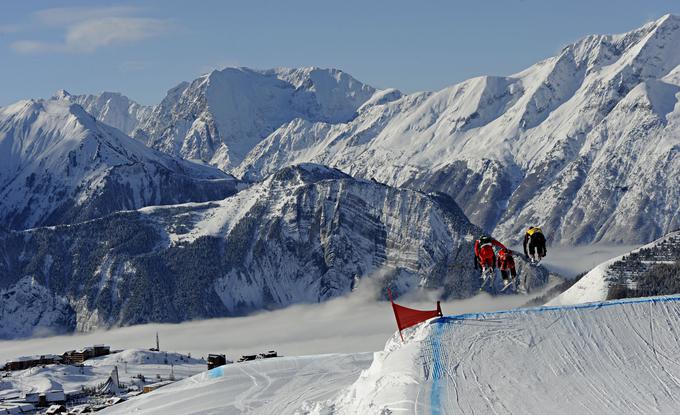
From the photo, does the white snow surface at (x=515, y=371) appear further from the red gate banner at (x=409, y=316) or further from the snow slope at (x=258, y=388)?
the red gate banner at (x=409, y=316)

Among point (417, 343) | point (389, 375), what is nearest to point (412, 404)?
point (389, 375)

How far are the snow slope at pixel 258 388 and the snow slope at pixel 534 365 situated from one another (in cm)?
1302

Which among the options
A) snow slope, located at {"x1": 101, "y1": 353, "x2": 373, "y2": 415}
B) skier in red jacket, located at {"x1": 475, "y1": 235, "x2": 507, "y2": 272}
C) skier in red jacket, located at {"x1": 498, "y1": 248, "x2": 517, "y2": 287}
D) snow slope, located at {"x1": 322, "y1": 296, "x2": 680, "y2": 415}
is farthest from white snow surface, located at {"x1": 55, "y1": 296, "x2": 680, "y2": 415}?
skier in red jacket, located at {"x1": 498, "y1": 248, "x2": 517, "y2": 287}

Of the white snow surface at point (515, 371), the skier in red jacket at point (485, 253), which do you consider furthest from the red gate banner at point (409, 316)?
the skier in red jacket at point (485, 253)

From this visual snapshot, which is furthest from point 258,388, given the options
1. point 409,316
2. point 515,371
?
point 515,371

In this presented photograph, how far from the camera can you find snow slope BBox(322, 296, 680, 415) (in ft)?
259

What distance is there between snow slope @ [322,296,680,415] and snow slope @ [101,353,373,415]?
1302cm

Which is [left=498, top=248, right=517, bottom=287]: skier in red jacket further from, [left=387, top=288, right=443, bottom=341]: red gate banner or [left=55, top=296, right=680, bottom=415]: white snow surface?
[left=387, top=288, right=443, bottom=341]: red gate banner

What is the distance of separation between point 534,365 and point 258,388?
112ft

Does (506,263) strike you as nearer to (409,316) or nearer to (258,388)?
(409,316)

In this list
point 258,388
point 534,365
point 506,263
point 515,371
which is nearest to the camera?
point 515,371

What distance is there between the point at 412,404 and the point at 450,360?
1064 cm

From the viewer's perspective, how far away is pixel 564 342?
91.0m

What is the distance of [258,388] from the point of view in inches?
4390
